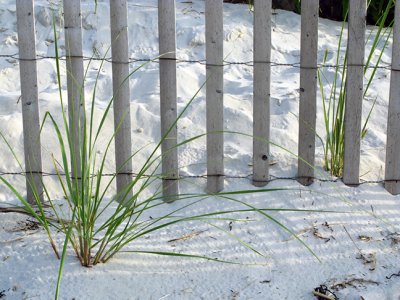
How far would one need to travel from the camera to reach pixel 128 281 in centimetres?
199

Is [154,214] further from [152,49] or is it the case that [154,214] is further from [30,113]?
[152,49]

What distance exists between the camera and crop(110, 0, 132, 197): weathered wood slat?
7.93 ft

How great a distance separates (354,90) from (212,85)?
55 centimetres

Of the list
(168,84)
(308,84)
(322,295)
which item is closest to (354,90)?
(308,84)

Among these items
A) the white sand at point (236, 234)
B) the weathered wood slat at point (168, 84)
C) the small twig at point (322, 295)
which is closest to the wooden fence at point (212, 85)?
the weathered wood slat at point (168, 84)

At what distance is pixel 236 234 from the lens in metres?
2.28

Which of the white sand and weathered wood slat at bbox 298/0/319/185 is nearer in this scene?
the white sand

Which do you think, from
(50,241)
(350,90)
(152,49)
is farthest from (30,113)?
(152,49)

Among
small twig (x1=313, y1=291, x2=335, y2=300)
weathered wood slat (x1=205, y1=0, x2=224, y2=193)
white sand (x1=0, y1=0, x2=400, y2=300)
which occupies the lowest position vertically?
small twig (x1=313, y1=291, x2=335, y2=300)

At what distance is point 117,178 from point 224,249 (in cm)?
56

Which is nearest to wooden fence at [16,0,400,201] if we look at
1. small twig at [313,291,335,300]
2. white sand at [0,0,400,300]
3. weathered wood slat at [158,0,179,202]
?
weathered wood slat at [158,0,179,202]

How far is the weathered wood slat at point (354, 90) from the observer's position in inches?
97.7

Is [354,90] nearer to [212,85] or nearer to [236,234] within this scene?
[212,85]

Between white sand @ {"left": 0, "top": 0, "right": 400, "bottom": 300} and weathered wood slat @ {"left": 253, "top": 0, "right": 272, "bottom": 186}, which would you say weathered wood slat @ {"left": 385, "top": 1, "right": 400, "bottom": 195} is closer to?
white sand @ {"left": 0, "top": 0, "right": 400, "bottom": 300}
